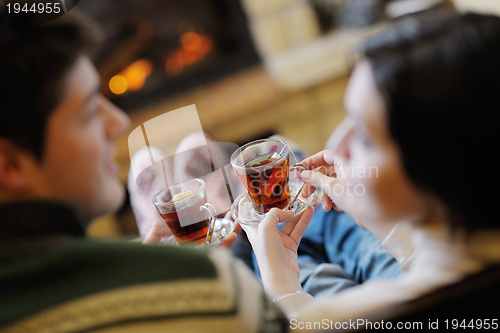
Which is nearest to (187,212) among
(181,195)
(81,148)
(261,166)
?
(181,195)

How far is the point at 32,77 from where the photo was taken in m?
0.42

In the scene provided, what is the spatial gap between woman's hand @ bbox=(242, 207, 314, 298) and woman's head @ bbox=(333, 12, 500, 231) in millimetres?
205

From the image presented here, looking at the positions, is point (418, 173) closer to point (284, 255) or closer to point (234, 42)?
point (284, 255)

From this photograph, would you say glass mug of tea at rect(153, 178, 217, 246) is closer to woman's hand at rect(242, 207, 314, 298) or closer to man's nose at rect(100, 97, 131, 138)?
woman's hand at rect(242, 207, 314, 298)

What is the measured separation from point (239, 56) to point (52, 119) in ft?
5.89

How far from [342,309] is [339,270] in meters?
0.33

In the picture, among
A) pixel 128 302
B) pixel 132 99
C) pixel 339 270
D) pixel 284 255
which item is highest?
pixel 132 99

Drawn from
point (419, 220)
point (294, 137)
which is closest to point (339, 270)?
point (419, 220)

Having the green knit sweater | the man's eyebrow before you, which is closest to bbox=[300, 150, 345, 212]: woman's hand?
the green knit sweater

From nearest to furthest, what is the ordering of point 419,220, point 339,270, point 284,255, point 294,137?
point 419,220, point 284,255, point 339,270, point 294,137

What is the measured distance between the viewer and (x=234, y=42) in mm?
2133

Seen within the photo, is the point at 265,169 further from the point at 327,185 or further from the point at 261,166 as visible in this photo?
the point at 327,185

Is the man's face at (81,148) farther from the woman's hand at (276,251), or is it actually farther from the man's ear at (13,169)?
the woman's hand at (276,251)

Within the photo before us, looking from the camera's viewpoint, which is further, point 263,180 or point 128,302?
point 263,180
